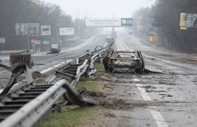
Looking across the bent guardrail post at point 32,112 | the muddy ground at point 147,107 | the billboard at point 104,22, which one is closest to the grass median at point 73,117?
the muddy ground at point 147,107

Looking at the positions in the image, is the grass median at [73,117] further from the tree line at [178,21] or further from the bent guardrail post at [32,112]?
the tree line at [178,21]

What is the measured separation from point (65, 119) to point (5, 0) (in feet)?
241

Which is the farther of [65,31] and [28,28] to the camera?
[65,31]

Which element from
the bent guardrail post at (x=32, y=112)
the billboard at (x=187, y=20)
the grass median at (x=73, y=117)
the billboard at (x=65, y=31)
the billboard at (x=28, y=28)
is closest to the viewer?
the bent guardrail post at (x=32, y=112)

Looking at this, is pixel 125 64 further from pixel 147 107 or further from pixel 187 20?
pixel 187 20

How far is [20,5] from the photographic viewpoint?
82.7 metres

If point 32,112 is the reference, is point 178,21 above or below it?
above

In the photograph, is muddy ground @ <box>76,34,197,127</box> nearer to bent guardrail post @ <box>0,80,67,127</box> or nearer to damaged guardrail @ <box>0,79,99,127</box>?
damaged guardrail @ <box>0,79,99,127</box>

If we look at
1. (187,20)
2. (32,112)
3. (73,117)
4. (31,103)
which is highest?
(187,20)

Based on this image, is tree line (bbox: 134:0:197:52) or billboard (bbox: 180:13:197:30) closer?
billboard (bbox: 180:13:197:30)

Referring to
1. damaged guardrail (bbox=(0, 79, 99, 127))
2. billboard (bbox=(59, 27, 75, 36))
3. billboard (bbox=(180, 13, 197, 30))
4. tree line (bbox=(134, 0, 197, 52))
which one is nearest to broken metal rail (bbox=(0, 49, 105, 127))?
damaged guardrail (bbox=(0, 79, 99, 127))

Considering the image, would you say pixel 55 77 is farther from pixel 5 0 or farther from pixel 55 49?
pixel 5 0

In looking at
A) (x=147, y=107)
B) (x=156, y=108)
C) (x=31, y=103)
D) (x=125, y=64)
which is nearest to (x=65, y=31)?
(x=125, y=64)

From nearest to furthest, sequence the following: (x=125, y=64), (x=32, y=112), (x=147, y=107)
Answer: (x=32, y=112), (x=147, y=107), (x=125, y=64)
